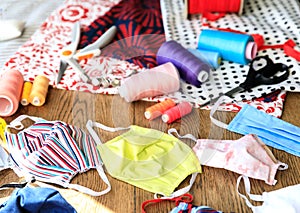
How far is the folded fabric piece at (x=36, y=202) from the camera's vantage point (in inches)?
32.9

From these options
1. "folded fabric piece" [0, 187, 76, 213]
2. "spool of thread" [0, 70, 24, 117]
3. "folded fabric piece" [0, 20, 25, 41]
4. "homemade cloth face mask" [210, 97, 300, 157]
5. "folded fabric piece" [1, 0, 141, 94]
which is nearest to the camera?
"folded fabric piece" [0, 187, 76, 213]

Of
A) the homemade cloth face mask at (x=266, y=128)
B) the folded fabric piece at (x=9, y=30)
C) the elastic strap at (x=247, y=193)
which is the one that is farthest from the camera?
the folded fabric piece at (x=9, y=30)

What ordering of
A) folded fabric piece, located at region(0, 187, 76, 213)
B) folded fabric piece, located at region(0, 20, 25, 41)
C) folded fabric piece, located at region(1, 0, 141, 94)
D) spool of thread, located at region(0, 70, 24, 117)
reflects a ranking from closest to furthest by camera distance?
1. folded fabric piece, located at region(0, 187, 76, 213)
2. spool of thread, located at region(0, 70, 24, 117)
3. folded fabric piece, located at region(1, 0, 141, 94)
4. folded fabric piece, located at region(0, 20, 25, 41)

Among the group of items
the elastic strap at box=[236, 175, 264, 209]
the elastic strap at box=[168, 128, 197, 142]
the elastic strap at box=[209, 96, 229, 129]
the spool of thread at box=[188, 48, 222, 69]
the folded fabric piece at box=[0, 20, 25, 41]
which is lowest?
the elastic strap at box=[236, 175, 264, 209]

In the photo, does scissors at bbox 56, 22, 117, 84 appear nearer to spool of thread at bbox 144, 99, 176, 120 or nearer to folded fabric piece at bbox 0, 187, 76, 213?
spool of thread at bbox 144, 99, 176, 120

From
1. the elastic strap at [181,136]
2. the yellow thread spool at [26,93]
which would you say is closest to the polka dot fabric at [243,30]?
the elastic strap at [181,136]

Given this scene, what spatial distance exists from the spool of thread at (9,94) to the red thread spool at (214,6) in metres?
0.66

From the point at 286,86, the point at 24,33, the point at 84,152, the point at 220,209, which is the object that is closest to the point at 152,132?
the point at 84,152

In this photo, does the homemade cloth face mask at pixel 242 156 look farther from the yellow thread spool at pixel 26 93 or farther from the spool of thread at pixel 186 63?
the yellow thread spool at pixel 26 93

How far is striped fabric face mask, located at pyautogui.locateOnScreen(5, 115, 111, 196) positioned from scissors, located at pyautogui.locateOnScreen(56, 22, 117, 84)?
0.25m

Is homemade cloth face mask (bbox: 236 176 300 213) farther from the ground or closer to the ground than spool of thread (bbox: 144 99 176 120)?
closer to the ground

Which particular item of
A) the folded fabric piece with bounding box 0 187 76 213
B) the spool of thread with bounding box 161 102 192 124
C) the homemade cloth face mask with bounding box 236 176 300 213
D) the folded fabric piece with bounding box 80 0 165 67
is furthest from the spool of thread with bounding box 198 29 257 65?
the folded fabric piece with bounding box 0 187 76 213

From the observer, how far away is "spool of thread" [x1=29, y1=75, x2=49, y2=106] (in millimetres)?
1248

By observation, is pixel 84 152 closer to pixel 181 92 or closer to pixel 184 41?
pixel 181 92
